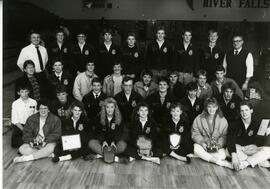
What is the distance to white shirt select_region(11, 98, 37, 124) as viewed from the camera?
3.65 metres

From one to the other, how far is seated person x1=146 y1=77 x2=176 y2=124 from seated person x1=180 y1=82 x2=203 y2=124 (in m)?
0.14

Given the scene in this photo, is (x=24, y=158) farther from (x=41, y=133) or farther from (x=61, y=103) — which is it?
(x=61, y=103)

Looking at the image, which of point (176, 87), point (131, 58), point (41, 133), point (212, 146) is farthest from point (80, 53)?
point (212, 146)

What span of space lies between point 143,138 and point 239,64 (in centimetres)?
168

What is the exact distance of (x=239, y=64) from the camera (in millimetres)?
4348

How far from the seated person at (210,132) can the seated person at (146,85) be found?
0.74 metres

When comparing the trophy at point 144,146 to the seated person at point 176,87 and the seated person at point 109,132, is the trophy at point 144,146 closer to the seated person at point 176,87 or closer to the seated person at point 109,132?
the seated person at point 109,132

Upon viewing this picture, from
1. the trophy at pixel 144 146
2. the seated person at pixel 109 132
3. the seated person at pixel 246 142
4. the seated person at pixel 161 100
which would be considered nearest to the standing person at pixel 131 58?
the seated person at pixel 161 100

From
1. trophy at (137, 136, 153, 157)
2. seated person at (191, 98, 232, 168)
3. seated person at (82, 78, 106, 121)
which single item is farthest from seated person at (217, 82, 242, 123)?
seated person at (82, 78, 106, 121)

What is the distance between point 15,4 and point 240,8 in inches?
220

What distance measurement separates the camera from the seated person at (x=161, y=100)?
3785 millimetres

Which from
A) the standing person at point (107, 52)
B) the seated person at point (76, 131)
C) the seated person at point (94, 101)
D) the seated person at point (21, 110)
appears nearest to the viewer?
the seated person at point (76, 131)

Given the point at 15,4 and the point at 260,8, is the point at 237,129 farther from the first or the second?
the point at 260,8

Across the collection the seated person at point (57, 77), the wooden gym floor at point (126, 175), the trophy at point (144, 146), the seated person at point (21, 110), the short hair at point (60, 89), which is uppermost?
the seated person at point (57, 77)
